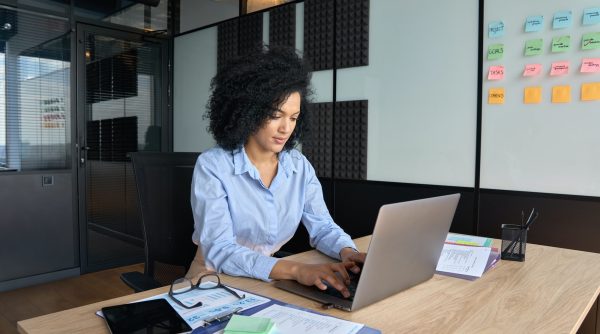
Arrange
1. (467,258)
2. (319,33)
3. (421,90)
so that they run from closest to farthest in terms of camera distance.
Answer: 1. (467,258)
2. (421,90)
3. (319,33)

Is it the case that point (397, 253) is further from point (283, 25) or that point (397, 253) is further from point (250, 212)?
point (283, 25)

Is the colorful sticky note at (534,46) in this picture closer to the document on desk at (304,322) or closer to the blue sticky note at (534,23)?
the blue sticky note at (534,23)

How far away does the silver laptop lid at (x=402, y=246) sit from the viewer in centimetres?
89

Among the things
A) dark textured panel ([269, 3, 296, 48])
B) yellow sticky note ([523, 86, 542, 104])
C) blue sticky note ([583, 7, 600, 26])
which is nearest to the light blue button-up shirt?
yellow sticky note ([523, 86, 542, 104])

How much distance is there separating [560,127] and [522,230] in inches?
37.1

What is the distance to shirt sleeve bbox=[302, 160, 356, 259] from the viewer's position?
1.48 metres

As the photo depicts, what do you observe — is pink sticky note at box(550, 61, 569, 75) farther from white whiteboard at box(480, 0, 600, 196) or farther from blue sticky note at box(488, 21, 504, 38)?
blue sticky note at box(488, 21, 504, 38)

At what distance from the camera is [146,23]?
13.5ft

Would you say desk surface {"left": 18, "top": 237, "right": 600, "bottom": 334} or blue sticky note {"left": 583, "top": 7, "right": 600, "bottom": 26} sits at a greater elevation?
blue sticky note {"left": 583, "top": 7, "right": 600, "bottom": 26}

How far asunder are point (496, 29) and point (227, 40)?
7.33 feet

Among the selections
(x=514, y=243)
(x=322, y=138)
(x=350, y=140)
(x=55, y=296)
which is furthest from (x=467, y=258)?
(x=55, y=296)

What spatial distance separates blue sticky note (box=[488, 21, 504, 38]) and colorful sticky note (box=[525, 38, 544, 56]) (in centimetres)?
15

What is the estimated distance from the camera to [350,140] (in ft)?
9.55

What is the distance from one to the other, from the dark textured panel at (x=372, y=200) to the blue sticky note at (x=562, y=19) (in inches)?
36.1
